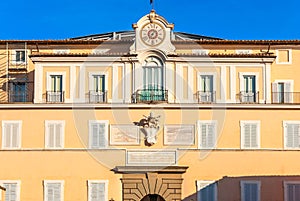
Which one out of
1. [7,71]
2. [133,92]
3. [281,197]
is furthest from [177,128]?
[7,71]

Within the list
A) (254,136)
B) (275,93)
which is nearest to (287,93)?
(275,93)

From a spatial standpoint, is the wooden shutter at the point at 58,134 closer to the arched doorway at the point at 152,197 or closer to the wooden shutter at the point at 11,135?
the wooden shutter at the point at 11,135

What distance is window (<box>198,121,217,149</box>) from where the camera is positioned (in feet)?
149

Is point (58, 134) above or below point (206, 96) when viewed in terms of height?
below

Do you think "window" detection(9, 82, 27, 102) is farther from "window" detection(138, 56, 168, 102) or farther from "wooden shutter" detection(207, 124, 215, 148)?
"wooden shutter" detection(207, 124, 215, 148)

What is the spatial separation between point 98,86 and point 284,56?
1404cm

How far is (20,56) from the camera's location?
53.9m

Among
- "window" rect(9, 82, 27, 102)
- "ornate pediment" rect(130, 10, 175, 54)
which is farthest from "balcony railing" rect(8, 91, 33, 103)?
"ornate pediment" rect(130, 10, 175, 54)

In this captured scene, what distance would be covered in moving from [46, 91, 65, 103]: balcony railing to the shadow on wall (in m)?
10.8

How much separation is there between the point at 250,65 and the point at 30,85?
52.5 feet

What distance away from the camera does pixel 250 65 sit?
4888 centimetres

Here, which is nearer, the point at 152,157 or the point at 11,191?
the point at 11,191

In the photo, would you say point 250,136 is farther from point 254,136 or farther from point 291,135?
point 291,135

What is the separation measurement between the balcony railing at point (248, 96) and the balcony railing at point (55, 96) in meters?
11.8
